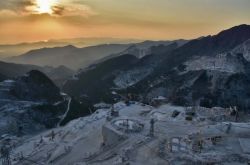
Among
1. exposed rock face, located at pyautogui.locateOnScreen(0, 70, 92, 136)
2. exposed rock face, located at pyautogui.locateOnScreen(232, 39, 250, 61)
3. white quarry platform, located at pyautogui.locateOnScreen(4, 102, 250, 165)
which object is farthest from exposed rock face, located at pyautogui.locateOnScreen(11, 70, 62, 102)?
exposed rock face, located at pyautogui.locateOnScreen(232, 39, 250, 61)

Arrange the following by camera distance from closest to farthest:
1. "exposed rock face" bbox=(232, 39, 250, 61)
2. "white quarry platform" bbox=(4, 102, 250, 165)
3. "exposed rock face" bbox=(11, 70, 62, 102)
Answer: "white quarry platform" bbox=(4, 102, 250, 165) < "exposed rock face" bbox=(11, 70, 62, 102) < "exposed rock face" bbox=(232, 39, 250, 61)

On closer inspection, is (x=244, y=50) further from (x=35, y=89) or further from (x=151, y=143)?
(x=151, y=143)

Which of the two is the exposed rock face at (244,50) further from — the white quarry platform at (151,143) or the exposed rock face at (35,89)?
the white quarry platform at (151,143)

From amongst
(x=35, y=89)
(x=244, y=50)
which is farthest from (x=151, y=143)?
(x=244, y=50)

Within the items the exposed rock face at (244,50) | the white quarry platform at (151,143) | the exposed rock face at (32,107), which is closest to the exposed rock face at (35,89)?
the exposed rock face at (32,107)

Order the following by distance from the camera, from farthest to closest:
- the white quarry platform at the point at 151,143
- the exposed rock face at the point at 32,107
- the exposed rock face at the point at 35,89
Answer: the exposed rock face at the point at 35,89 → the exposed rock face at the point at 32,107 → the white quarry platform at the point at 151,143

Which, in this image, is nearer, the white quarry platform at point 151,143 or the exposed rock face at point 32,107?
the white quarry platform at point 151,143

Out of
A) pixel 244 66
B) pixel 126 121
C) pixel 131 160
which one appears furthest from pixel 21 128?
pixel 244 66

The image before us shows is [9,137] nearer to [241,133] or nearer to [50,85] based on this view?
[50,85]

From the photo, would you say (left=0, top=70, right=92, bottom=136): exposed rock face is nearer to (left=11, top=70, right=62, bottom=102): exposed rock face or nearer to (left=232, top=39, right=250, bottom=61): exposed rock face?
(left=11, top=70, right=62, bottom=102): exposed rock face
